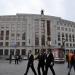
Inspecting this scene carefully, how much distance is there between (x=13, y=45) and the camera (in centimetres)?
9131

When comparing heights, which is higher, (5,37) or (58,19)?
(58,19)

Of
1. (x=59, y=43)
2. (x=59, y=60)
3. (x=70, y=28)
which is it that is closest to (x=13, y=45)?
(x=59, y=43)

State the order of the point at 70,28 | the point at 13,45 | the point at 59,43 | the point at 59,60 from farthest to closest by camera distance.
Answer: the point at 70,28
the point at 59,43
the point at 13,45
the point at 59,60

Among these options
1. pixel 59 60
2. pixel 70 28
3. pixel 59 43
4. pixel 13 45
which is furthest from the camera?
pixel 70 28

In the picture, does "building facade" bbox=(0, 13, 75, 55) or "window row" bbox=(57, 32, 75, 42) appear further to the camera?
"window row" bbox=(57, 32, 75, 42)

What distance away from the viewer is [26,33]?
9288 centimetres

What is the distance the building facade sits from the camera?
91875 mm

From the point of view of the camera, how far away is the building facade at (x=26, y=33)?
91.9 metres

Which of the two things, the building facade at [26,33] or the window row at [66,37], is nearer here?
the building facade at [26,33]

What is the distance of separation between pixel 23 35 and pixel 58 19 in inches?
696

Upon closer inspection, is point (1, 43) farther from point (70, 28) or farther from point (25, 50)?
point (70, 28)

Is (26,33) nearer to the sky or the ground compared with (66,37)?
nearer to the sky

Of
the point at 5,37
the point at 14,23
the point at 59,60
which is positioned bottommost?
the point at 59,60

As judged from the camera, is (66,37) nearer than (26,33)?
No
